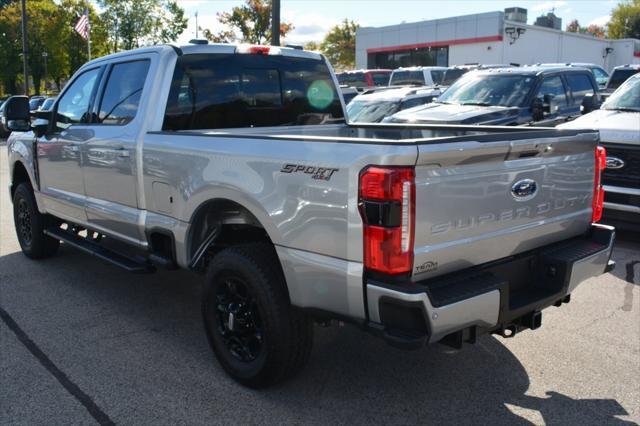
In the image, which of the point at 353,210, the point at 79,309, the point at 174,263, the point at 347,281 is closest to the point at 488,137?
the point at 353,210

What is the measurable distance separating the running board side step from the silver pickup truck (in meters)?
0.03

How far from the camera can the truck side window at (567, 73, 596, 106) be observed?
10.4 m

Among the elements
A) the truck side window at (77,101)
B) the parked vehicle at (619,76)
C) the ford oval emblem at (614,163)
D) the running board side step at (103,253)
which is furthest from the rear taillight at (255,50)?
the parked vehicle at (619,76)

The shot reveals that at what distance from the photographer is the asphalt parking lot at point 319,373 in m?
3.42

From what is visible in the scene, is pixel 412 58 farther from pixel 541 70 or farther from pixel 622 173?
pixel 622 173

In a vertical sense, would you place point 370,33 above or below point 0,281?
above

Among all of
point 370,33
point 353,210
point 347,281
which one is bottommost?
point 347,281

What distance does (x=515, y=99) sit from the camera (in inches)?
389

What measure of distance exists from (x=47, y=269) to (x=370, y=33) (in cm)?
4190

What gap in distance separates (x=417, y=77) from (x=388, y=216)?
18352mm

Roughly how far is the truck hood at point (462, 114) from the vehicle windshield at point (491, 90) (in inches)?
11.5

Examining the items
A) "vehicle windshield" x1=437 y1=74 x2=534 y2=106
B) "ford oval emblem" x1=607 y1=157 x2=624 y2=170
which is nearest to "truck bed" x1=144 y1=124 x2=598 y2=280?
"ford oval emblem" x1=607 y1=157 x2=624 y2=170

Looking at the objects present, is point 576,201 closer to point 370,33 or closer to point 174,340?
point 174,340

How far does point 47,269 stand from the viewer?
6336mm
